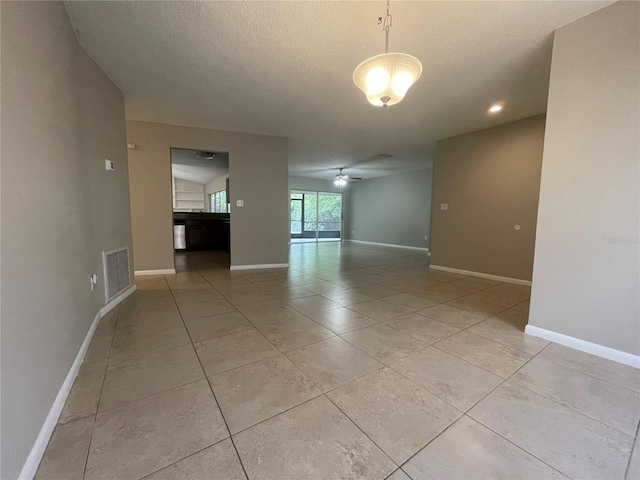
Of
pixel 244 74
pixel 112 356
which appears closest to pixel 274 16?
pixel 244 74

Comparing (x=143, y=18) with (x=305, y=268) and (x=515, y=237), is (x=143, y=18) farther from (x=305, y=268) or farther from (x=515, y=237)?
(x=515, y=237)

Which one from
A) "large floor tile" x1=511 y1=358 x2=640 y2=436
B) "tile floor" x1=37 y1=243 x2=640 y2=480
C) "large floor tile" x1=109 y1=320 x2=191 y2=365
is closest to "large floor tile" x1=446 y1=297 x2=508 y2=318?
"tile floor" x1=37 y1=243 x2=640 y2=480

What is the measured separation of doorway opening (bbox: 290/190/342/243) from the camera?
10.0 m

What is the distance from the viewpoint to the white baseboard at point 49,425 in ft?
3.14

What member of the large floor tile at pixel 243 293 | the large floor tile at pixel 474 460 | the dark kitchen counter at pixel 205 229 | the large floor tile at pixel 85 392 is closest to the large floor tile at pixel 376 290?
the large floor tile at pixel 243 293

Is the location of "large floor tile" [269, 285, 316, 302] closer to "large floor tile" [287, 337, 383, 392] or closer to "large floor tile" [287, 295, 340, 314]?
"large floor tile" [287, 295, 340, 314]

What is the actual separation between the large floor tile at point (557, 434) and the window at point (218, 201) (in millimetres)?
8939

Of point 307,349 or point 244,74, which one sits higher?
point 244,74

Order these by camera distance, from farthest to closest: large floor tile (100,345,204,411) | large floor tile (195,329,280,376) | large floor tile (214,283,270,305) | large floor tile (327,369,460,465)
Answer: large floor tile (214,283,270,305), large floor tile (195,329,280,376), large floor tile (100,345,204,411), large floor tile (327,369,460,465)

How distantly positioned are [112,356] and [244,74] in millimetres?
2807

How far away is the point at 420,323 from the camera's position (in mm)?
2447

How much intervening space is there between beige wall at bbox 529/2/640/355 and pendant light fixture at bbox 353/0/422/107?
1.34 metres

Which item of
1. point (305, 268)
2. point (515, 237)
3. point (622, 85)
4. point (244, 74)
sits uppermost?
point (244, 74)

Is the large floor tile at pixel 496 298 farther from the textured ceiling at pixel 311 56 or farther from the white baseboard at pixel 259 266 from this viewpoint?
the white baseboard at pixel 259 266
